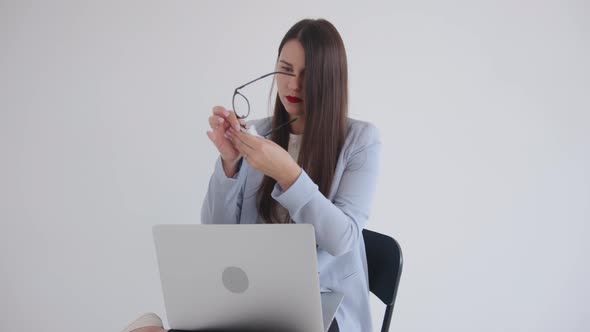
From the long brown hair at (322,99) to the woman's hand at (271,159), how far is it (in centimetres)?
23

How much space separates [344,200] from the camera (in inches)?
35.7

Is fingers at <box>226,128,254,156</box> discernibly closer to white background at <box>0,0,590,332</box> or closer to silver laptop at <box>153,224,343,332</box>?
silver laptop at <box>153,224,343,332</box>

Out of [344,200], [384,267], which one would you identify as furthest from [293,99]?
[384,267]

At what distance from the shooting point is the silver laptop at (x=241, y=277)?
1.94 feet

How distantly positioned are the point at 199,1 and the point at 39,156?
0.78m

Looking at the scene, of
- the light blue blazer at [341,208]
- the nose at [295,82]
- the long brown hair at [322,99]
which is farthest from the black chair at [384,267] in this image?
the nose at [295,82]

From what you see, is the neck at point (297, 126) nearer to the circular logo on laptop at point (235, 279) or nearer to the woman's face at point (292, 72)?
the woman's face at point (292, 72)

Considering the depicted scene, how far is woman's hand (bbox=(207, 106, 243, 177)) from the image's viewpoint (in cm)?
83

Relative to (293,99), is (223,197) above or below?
below

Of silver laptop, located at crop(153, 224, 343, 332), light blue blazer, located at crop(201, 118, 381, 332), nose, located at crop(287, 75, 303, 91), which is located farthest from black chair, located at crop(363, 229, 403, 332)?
nose, located at crop(287, 75, 303, 91)

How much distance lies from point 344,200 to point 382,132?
25.3 inches

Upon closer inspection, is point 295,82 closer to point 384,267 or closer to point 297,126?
point 297,126

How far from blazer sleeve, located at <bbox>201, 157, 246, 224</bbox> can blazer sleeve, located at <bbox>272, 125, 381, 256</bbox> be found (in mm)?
204

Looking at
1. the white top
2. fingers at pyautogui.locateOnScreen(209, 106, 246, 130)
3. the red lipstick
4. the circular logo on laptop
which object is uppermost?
the red lipstick
